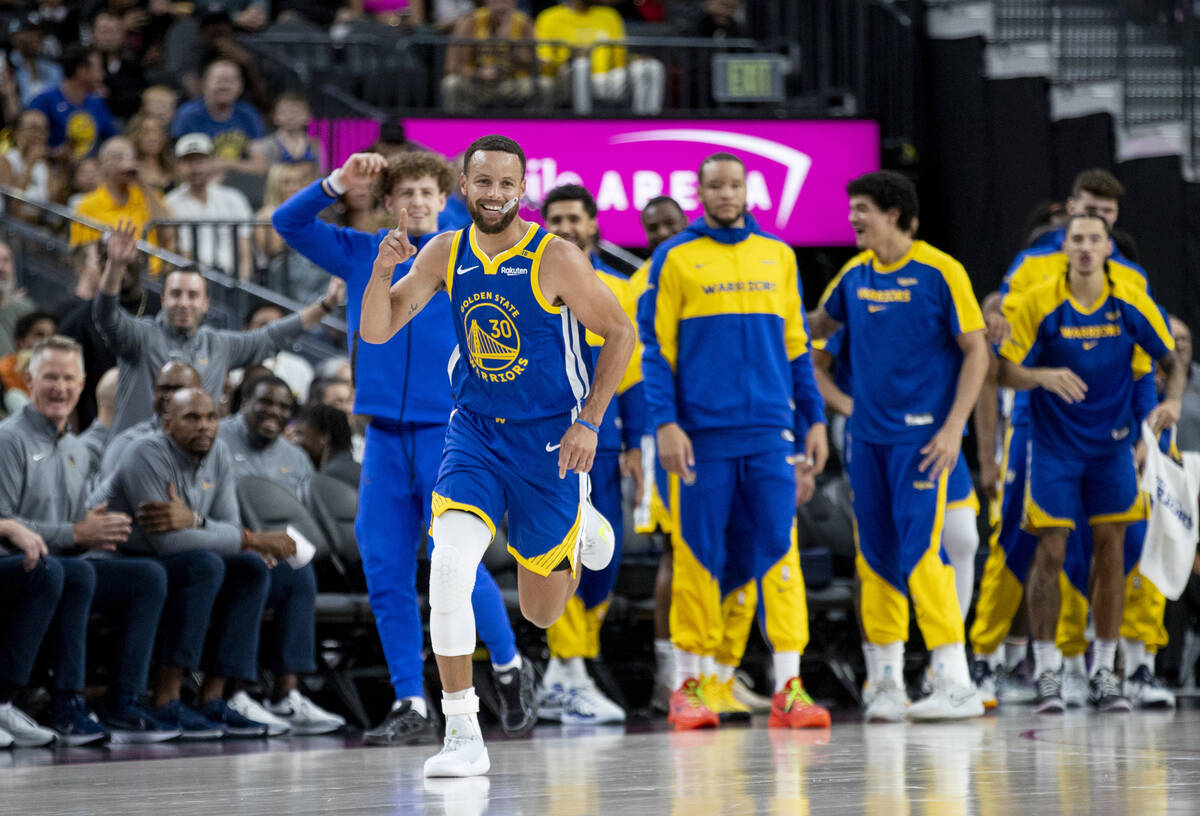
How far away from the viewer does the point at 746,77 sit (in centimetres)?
1386

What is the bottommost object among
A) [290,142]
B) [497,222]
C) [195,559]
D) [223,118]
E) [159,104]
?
[195,559]

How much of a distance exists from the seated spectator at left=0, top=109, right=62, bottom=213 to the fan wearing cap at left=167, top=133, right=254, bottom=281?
974 mm

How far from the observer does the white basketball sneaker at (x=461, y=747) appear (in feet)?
17.0

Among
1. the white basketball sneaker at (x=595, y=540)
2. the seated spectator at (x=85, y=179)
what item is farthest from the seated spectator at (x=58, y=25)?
the white basketball sneaker at (x=595, y=540)

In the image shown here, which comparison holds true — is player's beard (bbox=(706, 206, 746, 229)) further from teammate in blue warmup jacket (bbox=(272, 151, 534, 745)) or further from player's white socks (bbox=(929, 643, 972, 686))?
player's white socks (bbox=(929, 643, 972, 686))

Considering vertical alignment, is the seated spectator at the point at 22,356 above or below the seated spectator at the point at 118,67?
below

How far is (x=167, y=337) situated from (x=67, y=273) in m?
3.52

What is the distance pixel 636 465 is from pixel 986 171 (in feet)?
22.4

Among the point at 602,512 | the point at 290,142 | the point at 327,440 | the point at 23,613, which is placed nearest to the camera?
the point at 23,613

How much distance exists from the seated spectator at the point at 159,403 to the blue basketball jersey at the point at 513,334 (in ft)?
8.56

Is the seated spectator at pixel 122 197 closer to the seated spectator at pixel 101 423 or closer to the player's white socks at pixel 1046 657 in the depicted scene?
A: the seated spectator at pixel 101 423

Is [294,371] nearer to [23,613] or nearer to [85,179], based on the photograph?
[85,179]

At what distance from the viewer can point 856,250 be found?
1430 centimetres

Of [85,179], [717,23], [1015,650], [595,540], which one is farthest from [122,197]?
[595,540]
